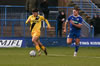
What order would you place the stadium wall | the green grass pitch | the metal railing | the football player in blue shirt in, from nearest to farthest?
1. the green grass pitch
2. the football player in blue shirt
3. the stadium wall
4. the metal railing

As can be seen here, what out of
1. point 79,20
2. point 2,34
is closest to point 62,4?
point 2,34

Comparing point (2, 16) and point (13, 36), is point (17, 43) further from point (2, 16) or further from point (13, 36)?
point (2, 16)

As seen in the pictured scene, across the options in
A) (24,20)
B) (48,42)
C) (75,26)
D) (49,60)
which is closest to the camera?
(49,60)

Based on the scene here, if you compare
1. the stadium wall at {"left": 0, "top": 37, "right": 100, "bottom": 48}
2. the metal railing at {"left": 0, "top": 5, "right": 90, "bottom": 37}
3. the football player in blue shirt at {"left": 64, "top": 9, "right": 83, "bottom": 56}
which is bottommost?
the stadium wall at {"left": 0, "top": 37, "right": 100, "bottom": 48}

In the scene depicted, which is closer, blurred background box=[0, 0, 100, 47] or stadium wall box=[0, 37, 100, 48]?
stadium wall box=[0, 37, 100, 48]

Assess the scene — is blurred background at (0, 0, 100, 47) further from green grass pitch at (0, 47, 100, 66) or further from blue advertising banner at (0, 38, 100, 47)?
green grass pitch at (0, 47, 100, 66)

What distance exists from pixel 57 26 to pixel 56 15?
88cm

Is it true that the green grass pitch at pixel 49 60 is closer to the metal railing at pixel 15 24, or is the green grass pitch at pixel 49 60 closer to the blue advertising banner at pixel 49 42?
the blue advertising banner at pixel 49 42

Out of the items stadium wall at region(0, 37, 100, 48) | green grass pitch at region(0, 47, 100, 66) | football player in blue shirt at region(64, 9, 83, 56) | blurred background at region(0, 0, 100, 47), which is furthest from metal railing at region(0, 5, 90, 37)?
green grass pitch at region(0, 47, 100, 66)

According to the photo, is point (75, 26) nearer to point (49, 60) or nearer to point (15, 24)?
point (49, 60)

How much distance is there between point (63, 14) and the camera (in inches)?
1057

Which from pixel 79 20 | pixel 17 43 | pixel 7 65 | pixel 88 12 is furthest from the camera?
pixel 88 12

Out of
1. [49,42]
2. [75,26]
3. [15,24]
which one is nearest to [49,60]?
[75,26]

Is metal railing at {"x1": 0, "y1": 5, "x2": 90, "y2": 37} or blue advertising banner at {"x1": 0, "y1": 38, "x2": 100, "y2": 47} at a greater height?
metal railing at {"x1": 0, "y1": 5, "x2": 90, "y2": 37}
